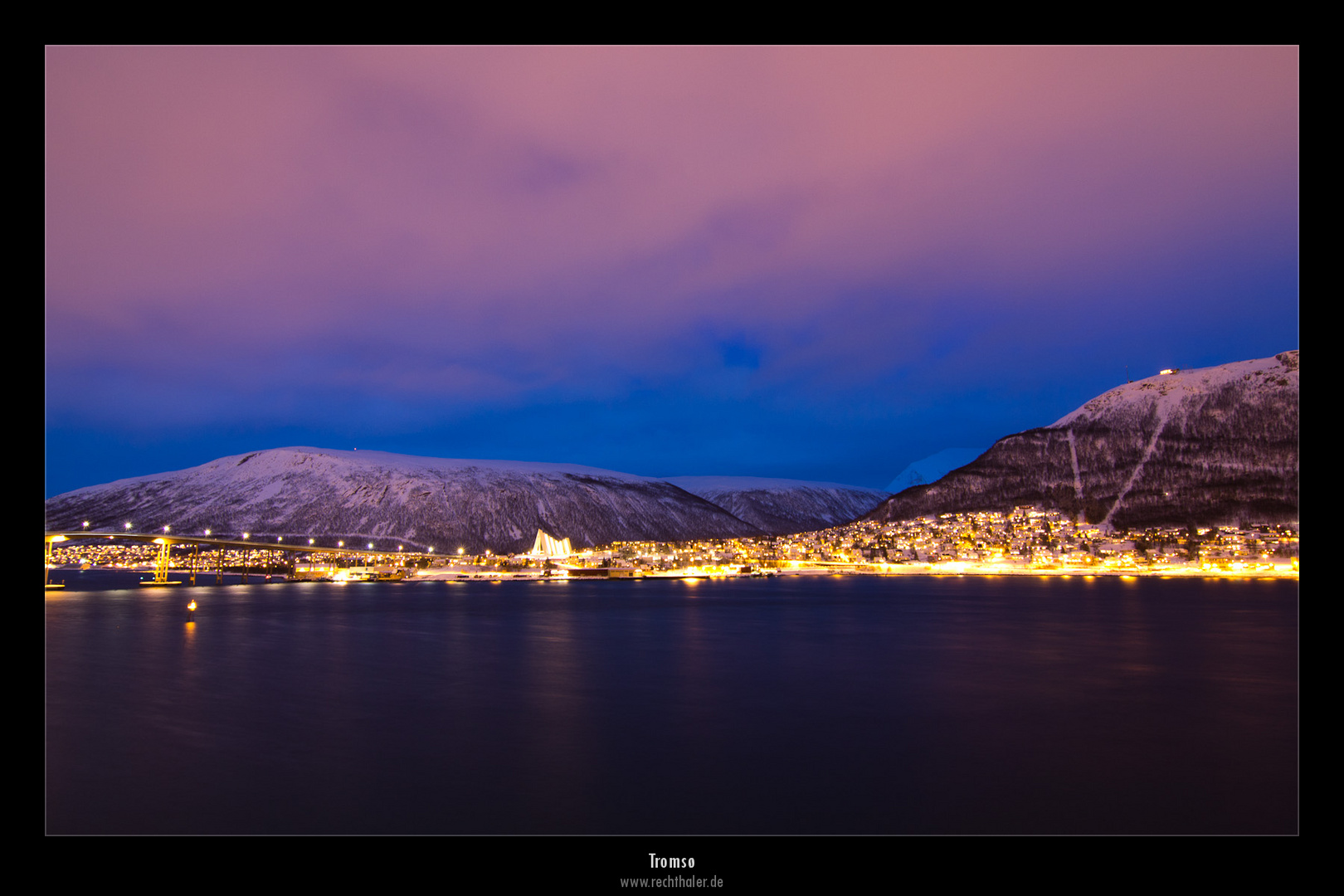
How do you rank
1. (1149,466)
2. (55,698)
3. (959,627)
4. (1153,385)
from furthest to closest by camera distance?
(1153,385) < (1149,466) < (959,627) < (55,698)

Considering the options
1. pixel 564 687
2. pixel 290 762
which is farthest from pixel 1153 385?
pixel 290 762

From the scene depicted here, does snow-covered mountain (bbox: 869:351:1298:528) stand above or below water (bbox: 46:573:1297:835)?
above

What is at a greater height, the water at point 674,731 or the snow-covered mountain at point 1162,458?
the snow-covered mountain at point 1162,458

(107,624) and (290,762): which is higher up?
(290,762)

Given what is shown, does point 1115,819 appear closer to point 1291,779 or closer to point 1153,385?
point 1291,779
